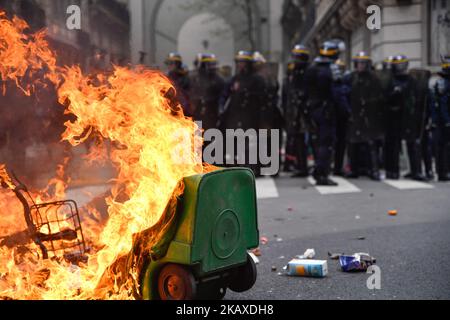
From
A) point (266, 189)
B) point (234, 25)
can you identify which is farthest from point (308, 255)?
point (234, 25)

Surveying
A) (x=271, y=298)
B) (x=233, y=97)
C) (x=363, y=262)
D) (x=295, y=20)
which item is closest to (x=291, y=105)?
(x=233, y=97)

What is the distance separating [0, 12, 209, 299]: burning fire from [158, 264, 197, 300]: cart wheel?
0.18 meters

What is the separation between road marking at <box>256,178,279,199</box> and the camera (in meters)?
10.6

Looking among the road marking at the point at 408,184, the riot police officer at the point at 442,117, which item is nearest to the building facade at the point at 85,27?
the road marking at the point at 408,184

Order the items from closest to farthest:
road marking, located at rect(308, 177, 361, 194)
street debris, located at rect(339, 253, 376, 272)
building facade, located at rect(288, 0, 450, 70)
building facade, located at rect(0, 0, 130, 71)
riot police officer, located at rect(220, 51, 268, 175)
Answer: building facade, located at rect(0, 0, 130, 71) → street debris, located at rect(339, 253, 376, 272) → road marking, located at rect(308, 177, 361, 194) → riot police officer, located at rect(220, 51, 268, 175) → building facade, located at rect(288, 0, 450, 70)

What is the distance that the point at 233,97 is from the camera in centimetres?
1309

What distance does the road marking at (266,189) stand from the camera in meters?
10.6

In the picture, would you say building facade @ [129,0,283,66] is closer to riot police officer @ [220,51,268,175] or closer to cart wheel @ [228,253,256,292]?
riot police officer @ [220,51,268,175]

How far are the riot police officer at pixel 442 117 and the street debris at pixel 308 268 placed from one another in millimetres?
7559

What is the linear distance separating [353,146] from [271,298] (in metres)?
8.94

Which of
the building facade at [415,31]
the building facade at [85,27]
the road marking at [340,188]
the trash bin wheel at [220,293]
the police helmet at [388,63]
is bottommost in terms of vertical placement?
the road marking at [340,188]

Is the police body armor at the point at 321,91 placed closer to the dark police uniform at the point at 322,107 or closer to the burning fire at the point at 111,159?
the dark police uniform at the point at 322,107

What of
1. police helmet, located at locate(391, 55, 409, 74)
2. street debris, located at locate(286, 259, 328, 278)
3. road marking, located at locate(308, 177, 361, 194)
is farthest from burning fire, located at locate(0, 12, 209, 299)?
police helmet, located at locate(391, 55, 409, 74)
